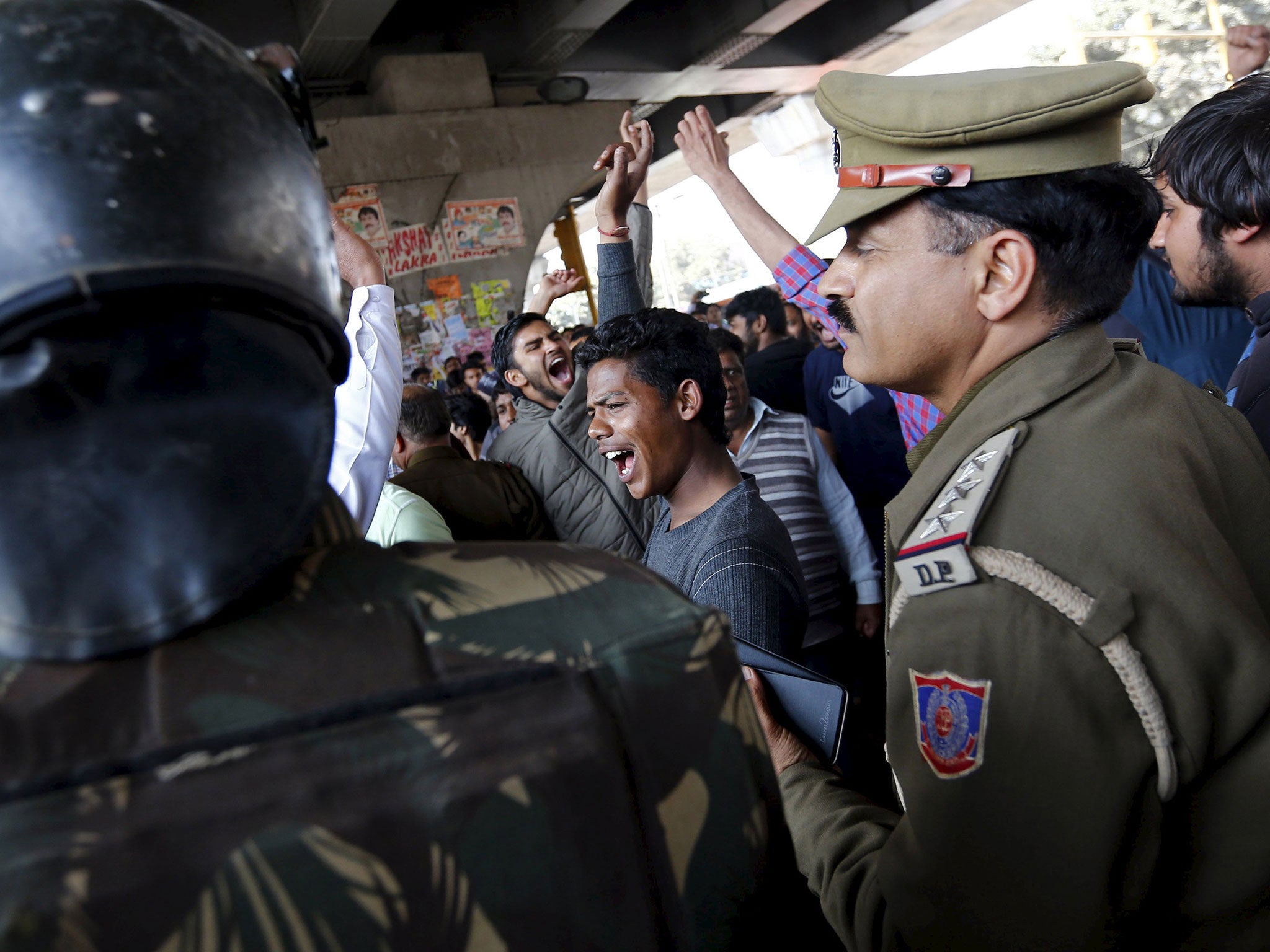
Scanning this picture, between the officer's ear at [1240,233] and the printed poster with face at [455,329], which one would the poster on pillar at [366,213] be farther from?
the officer's ear at [1240,233]

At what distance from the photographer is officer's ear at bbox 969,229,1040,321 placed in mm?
1100

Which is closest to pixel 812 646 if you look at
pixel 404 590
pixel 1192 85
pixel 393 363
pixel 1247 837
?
pixel 393 363

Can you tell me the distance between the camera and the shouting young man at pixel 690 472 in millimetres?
1706

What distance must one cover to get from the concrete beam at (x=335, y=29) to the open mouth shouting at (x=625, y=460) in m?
5.58

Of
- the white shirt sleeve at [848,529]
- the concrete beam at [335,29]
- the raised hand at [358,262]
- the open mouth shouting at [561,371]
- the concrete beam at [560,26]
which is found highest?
the concrete beam at [560,26]

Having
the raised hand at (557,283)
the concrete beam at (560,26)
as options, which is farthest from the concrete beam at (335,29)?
the raised hand at (557,283)

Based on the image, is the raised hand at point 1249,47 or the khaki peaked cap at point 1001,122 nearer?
the khaki peaked cap at point 1001,122

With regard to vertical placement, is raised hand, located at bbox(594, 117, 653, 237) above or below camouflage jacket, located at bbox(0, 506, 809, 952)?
above

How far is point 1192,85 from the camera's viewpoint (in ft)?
51.1

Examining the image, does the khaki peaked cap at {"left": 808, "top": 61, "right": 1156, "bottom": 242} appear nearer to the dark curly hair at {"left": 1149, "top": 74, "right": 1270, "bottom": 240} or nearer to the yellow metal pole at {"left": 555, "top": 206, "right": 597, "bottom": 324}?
the dark curly hair at {"left": 1149, "top": 74, "right": 1270, "bottom": 240}

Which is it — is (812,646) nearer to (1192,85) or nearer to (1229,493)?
(1229,493)

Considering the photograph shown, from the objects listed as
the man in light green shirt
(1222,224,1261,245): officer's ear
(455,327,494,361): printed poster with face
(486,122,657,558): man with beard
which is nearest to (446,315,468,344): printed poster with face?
(455,327,494,361): printed poster with face

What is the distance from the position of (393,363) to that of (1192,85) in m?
18.5

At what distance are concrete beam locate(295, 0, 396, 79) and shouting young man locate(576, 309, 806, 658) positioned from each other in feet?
17.8
